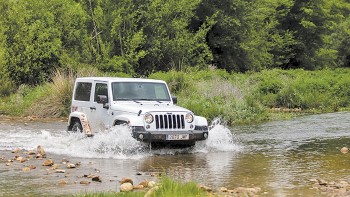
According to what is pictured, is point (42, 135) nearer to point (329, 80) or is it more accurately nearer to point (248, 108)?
point (248, 108)

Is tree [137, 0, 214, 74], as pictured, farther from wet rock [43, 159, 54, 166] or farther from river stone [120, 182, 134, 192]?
river stone [120, 182, 134, 192]

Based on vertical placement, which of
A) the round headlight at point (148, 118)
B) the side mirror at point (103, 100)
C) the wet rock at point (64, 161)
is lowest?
the wet rock at point (64, 161)

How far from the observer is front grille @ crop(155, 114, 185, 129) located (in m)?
13.1

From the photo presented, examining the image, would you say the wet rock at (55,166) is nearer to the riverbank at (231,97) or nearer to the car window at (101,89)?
the car window at (101,89)

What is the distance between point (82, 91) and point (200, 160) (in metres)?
4.32

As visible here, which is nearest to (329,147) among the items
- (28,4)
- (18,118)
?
(18,118)

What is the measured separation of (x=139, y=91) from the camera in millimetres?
14547

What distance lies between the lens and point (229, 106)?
2286cm

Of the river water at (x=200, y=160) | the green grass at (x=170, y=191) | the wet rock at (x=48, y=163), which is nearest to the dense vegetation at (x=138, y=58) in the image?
the river water at (x=200, y=160)

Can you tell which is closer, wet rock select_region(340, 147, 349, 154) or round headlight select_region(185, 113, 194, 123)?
round headlight select_region(185, 113, 194, 123)

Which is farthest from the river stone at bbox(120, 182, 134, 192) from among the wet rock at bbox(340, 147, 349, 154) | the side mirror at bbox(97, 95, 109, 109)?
the wet rock at bbox(340, 147, 349, 154)

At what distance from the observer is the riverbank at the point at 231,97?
22.9 metres

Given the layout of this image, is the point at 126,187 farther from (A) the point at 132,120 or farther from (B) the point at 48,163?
(A) the point at 132,120

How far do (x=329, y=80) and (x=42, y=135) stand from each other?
66.0 ft
